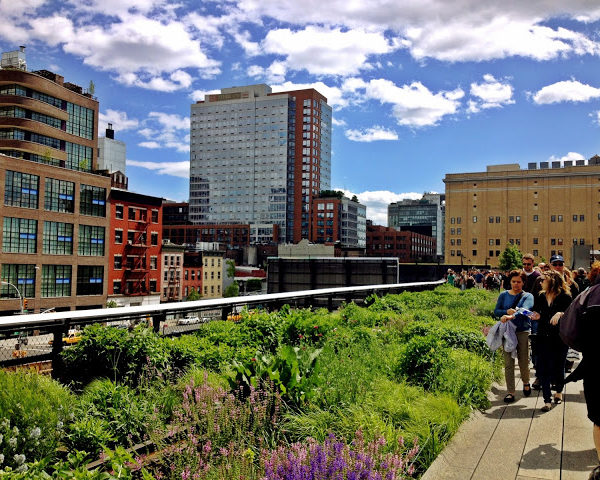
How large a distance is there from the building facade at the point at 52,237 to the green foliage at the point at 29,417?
184 feet

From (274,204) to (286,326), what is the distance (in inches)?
6868

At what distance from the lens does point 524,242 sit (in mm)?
114438

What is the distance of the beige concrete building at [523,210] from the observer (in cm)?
11100

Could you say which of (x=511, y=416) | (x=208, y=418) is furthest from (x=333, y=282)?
(x=208, y=418)

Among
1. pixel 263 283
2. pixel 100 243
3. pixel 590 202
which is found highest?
pixel 590 202

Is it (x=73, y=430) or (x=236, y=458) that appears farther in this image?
(x=73, y=430)

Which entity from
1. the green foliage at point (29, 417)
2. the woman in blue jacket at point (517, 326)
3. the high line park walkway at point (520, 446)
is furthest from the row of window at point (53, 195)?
the high line park walkway at point (520, 446)

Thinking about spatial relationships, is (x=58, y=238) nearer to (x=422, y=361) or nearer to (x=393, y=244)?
(x=422, y=361)

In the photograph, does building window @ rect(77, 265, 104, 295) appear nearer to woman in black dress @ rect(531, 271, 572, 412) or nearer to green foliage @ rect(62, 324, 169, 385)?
green foliage @ rect(62, 324, 169, 385)

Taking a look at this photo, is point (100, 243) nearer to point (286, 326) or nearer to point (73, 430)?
point (286, 326)

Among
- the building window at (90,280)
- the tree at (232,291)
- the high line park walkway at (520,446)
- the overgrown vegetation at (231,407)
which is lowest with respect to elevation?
the tree at (232,291)

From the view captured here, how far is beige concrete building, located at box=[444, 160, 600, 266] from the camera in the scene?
11100cm

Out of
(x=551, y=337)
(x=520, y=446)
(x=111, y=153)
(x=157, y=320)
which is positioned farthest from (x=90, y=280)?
(x=111, y=153)

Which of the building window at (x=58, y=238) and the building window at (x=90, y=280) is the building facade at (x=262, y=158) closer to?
the building window at (x=90, y=280)
